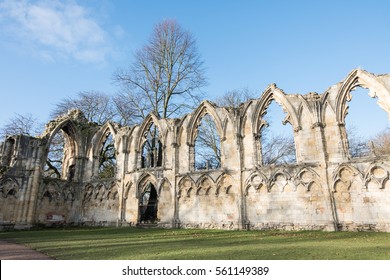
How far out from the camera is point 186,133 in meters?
15.8

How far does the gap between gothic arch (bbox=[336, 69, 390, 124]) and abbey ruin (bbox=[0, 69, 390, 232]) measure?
4 centimetres

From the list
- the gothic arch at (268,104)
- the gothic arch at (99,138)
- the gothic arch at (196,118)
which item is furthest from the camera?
the gothic arch at (99,138)

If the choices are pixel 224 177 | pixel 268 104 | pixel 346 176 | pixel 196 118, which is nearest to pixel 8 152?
pixel 196 118

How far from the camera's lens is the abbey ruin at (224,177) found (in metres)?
11.6

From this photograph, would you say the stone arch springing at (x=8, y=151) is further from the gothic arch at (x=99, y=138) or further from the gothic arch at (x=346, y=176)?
the gothic arch at (x=346, y=176)

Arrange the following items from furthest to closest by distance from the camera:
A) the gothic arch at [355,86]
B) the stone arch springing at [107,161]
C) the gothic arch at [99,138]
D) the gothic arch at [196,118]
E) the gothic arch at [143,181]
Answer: the stone arch springing at [107,161], the gothic arch at [99,138], the gothic arch at [143,181], the gothic arch at [196,118], the gothic arch at [355,86]

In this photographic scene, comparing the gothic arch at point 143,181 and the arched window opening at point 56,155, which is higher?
the arched window opening at point 56,155

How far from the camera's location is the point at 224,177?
1403cm

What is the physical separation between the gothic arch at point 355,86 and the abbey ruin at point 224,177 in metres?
0.04

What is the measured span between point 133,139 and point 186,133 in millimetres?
3870

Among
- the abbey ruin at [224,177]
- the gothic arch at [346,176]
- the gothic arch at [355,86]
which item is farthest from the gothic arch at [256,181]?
the gothic arch at [355,86]

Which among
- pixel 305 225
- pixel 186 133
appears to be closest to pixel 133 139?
pixel 186 133

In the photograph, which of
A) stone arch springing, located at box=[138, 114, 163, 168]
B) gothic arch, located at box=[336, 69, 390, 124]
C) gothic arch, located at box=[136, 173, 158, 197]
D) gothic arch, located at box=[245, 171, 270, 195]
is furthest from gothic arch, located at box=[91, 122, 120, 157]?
gothic arch, located at box=[336, 69, 390, 124]

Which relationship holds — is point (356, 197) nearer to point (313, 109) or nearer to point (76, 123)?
point (313, 109)
